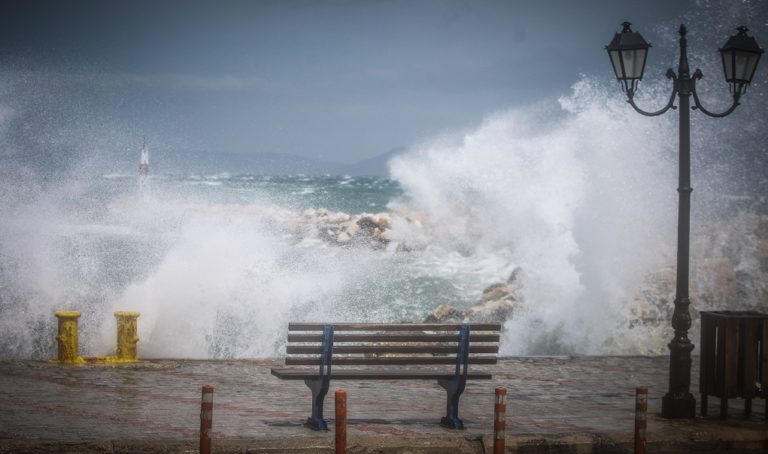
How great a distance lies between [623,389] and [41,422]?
245 inches

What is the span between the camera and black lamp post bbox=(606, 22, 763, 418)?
9.11m

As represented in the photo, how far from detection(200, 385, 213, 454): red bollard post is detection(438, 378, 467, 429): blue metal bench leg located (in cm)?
250

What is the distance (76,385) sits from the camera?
32.6 ft

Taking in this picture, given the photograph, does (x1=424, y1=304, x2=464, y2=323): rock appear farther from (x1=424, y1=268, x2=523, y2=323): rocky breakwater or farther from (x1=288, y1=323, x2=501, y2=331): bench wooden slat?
(x1=288, y1=323, x2=501, y2=331): bench wooden slat

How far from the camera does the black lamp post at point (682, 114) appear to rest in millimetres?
9109

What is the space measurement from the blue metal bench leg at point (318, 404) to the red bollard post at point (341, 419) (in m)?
1.40

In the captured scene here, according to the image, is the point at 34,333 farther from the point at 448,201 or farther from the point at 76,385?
the point at 448,201

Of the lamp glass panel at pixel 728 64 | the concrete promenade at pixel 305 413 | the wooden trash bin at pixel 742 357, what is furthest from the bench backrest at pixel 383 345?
the lamp glass panel at pixel 728 64

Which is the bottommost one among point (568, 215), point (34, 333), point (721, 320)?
point (34, 333)

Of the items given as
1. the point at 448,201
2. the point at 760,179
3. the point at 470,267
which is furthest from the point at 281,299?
the point at 760,179

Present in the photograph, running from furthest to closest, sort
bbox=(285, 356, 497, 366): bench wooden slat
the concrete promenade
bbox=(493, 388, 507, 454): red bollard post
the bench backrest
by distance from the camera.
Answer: bbox=(285, 356, 497, 366): bench wooden slat < the bench backrest < the concrete promenade < bbox=(493, 388, 507, 454): red bollard post

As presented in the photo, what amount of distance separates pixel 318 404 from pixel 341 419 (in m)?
1.58

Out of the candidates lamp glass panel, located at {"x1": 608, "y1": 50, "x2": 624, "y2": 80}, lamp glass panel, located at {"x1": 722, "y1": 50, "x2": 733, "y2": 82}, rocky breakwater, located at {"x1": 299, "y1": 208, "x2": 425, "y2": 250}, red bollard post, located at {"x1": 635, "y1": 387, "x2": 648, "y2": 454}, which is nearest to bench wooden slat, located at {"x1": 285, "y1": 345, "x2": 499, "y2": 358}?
red bollard post, located at {"x1": 635, "y1": 387, "x2": 648, "y2": 454}

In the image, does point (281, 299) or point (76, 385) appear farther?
point (281, 299)
